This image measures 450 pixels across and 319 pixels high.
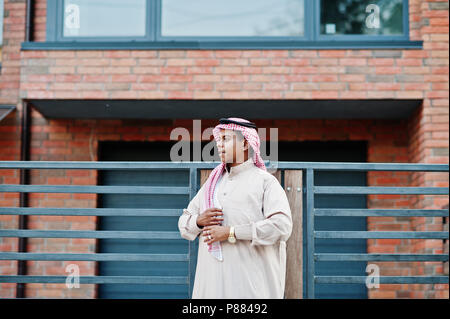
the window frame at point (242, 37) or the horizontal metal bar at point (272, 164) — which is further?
the window frame at point (242, 37)

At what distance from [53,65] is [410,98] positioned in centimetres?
391

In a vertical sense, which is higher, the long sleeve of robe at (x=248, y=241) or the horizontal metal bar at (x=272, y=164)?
the horizontal metal bar at (x=272, y=164)

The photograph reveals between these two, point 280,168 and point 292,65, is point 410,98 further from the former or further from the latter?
point 280,168

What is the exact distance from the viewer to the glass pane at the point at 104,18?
7258 mm

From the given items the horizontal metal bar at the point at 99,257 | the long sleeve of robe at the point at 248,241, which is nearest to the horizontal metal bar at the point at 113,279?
the horizontal metal bar at the point at 99,257

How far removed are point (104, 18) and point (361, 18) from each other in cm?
294

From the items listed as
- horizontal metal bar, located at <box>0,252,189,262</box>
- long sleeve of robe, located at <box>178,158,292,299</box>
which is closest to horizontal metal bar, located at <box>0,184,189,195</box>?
horizontal metal bar, located at <box>0,252,189,262</box>

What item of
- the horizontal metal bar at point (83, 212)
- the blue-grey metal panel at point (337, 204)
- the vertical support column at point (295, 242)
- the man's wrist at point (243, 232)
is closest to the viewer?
the man's wrist at point (243, 232)

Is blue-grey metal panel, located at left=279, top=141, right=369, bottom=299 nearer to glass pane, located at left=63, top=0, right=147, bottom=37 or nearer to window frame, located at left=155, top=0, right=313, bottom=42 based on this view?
window frame, located at left=155, top=0, right=313, bottom=42

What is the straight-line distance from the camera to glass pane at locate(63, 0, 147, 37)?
23.8 feet

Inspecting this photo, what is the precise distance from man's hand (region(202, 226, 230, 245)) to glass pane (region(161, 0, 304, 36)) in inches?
147

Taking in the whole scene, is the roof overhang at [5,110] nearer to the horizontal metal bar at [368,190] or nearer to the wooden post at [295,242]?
the wooden post at [295,242]

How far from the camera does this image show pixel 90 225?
295 inches

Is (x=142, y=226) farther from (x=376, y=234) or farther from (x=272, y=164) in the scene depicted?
(x=376, y=234)
